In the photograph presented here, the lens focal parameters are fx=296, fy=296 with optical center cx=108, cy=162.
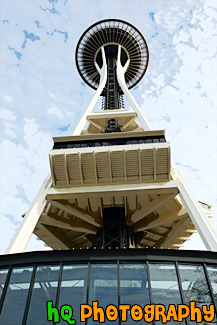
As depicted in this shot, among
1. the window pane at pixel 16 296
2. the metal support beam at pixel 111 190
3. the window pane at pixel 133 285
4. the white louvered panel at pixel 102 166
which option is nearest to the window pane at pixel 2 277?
the window pane at pixel 16 296

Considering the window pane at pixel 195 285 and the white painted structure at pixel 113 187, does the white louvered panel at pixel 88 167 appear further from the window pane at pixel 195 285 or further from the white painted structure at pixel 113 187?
the window pane at pixel 195 285

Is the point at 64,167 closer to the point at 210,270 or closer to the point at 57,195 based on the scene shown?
the point at 57,195

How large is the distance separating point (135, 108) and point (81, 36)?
85.3ft

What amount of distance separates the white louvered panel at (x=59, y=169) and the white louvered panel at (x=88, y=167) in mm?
1542

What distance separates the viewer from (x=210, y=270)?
39.2ft

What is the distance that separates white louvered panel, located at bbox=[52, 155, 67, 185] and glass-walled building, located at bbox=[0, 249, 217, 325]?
10641 mm

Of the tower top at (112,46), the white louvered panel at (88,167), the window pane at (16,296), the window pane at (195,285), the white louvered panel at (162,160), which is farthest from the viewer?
the tower top at (112,46)

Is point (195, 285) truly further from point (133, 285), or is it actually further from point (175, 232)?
point (175, 232)

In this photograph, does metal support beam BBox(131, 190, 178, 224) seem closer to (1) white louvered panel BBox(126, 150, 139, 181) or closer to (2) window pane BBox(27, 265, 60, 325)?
(1) white louvered panel BBox(126, 150, 139, 181)

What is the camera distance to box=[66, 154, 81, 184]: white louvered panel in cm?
2234

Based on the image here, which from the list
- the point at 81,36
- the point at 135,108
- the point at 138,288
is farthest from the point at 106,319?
the point at 81,36

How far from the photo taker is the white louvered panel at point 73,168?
73.3 ft

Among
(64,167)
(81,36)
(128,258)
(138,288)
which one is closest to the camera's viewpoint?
(138,288)

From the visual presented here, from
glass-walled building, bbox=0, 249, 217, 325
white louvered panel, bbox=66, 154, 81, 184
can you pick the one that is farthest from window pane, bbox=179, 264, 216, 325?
white louvered panel, bbox=66, 154, 81, 184
